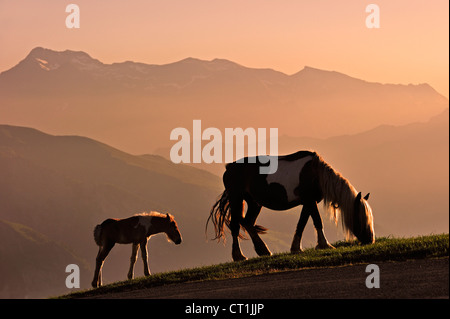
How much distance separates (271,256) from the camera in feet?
67.4

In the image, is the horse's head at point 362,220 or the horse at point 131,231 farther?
the horse at point 131,231

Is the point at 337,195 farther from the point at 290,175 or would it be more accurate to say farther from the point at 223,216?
the point at 223,216

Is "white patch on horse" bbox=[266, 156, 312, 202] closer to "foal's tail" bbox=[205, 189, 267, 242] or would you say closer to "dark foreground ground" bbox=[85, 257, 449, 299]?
"foal's tail" bbox=[205, 189, 267, 242]

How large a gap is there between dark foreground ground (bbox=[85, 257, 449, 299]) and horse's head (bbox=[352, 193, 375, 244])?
118 inches

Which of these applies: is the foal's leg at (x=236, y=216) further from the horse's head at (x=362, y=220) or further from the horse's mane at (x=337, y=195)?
the horse's head at (x=362, y=220)

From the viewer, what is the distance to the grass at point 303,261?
57.2ft

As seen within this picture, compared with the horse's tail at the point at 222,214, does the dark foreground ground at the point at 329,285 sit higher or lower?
lower

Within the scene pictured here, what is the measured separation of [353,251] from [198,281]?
434 cm

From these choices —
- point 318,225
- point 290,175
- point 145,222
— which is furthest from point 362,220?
point 145,222

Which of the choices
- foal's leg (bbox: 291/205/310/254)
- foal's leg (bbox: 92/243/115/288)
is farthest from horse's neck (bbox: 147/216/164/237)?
foal's leg (bbox: 291/205/310/254)

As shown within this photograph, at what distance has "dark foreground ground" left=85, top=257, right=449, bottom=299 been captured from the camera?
13.2 m

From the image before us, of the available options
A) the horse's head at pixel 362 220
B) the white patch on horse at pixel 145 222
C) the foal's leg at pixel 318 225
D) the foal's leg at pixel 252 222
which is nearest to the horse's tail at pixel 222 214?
the foal's leg at pixel 252 222
